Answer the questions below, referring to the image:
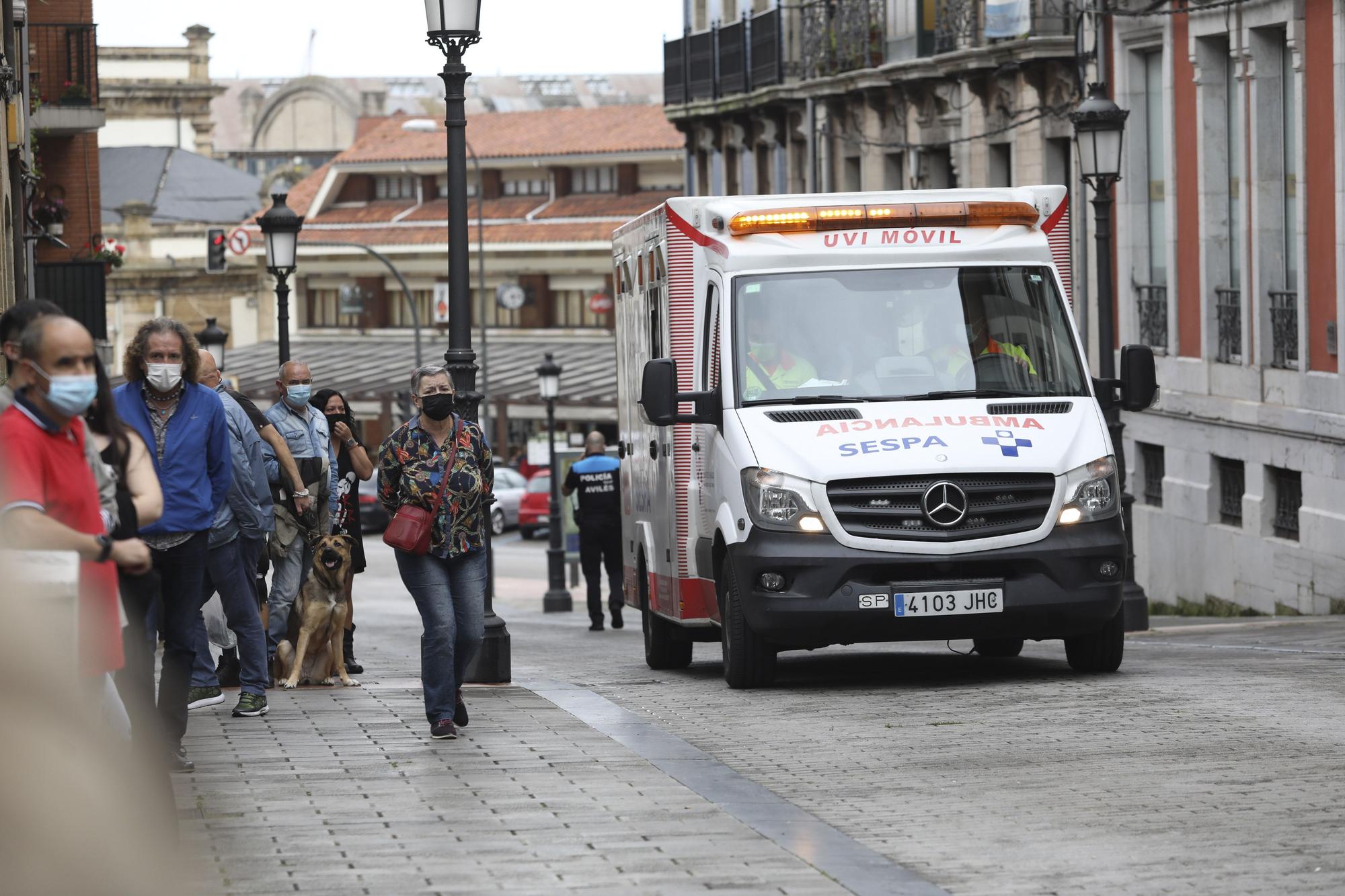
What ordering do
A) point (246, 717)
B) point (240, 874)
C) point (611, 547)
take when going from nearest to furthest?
point (240, 874)
point (246, 717)
point (611, 547)

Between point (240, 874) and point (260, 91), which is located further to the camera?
point (260, 91)

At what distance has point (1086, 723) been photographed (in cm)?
1141

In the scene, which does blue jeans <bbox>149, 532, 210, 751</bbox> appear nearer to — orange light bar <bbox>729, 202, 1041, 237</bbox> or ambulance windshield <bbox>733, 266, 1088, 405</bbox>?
ambulance windshield <bbox>733, 266, 1088, 405</bbox>

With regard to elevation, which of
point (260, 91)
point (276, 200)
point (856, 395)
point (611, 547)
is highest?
point (260, 91)

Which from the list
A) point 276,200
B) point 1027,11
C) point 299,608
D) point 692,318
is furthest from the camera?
point 1027,11

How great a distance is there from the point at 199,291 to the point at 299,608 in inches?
3174

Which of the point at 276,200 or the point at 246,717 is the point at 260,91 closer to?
the point at 276,200

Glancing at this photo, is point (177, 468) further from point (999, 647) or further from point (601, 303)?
point (601, 303)

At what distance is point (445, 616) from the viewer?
11.2 m

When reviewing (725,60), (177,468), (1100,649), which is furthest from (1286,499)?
(725,60)

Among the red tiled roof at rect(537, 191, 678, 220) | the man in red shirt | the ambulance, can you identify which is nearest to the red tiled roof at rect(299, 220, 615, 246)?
the red tiled roof at rect(537, 191, 678, 220)

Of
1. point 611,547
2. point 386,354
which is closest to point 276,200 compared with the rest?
point 611,547

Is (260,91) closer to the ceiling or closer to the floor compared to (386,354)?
closer to the ceiling

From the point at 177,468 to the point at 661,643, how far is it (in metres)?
6.99
